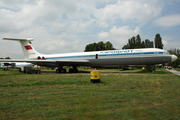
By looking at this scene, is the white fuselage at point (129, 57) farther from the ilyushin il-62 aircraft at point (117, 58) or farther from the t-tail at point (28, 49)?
the t-tail at point (28, 49)

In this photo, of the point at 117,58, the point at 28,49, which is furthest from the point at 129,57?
the point at 28,49

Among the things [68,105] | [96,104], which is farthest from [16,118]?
[96,104]

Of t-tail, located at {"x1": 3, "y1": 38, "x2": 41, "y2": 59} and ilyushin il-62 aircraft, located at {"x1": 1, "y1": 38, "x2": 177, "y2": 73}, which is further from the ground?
t-tail, located at {"x1": 3, "y1": 38, "x2": 41, "y2": 59}

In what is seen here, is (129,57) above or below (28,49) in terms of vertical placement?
below

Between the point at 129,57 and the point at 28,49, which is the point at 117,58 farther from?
the point at 28,49

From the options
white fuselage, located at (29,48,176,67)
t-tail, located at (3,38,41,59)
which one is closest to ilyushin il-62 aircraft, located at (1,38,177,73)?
white fuselage, located at (29,48,176,67)

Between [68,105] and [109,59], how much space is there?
59.4 feet

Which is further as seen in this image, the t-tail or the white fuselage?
the t-tail

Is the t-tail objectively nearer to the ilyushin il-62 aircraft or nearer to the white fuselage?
the ilyushin il-62 aircraft

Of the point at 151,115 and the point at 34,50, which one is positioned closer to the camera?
the point at 151,115

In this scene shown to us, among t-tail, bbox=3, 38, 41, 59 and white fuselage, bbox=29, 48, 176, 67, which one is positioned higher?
t-tail, bbox=3, 38, 41, 59

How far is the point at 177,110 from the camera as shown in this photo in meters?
4.41

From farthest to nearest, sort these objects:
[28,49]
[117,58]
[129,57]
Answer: [28,49]
[117,58]
[129,57]

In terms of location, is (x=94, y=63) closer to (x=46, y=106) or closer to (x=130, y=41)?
(x=46, y=106)
